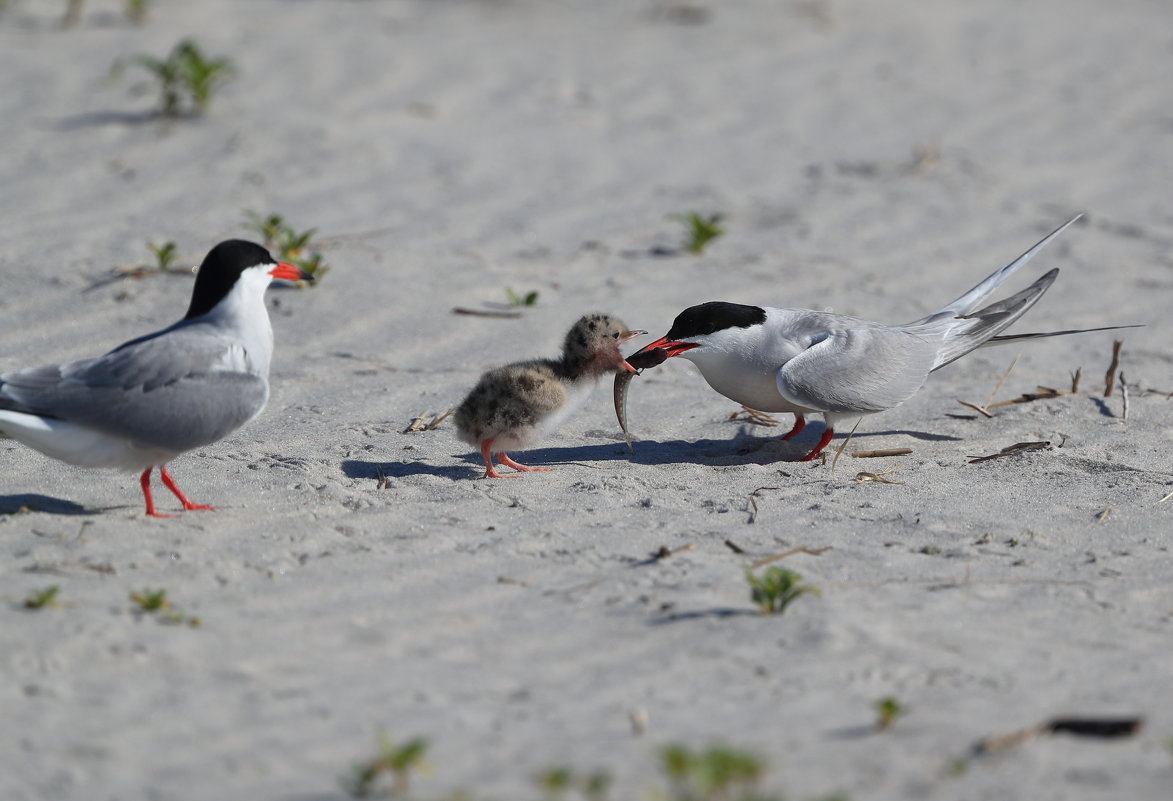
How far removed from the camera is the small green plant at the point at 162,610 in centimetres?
351

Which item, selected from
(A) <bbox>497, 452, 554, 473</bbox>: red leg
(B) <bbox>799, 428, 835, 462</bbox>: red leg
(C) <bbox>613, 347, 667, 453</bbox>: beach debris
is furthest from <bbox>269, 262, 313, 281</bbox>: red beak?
(B) <bbox>799, 428, 835, 462</bbox>: red leg

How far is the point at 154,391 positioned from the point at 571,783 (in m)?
2.14

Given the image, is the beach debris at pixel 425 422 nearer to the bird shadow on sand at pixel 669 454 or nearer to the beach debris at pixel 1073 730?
the bird shadow on sand at pixel 669 454

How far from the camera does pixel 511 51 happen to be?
1084 centimetres

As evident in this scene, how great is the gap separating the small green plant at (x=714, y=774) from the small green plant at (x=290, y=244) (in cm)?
434

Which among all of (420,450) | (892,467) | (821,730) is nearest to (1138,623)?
(821,730)

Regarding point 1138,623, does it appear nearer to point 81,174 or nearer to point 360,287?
point 360,287

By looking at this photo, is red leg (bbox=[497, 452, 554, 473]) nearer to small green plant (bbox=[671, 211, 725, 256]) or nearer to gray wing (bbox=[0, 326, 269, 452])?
gray wing (bbox=[0, 326, 269, 452])

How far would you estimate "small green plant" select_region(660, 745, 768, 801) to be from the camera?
2654 millimetres

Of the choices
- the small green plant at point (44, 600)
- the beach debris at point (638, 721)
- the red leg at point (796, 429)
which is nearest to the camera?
the beach debris at point (638, 721)

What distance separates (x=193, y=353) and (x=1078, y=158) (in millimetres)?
7462

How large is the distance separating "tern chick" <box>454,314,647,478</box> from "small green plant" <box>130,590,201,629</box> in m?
1.62

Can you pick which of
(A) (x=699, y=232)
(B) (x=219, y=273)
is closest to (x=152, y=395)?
(B) (x=219, y=273)

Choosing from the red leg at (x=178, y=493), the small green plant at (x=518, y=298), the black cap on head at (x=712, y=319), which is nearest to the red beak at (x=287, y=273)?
the red leg at (x=178, y=493)
